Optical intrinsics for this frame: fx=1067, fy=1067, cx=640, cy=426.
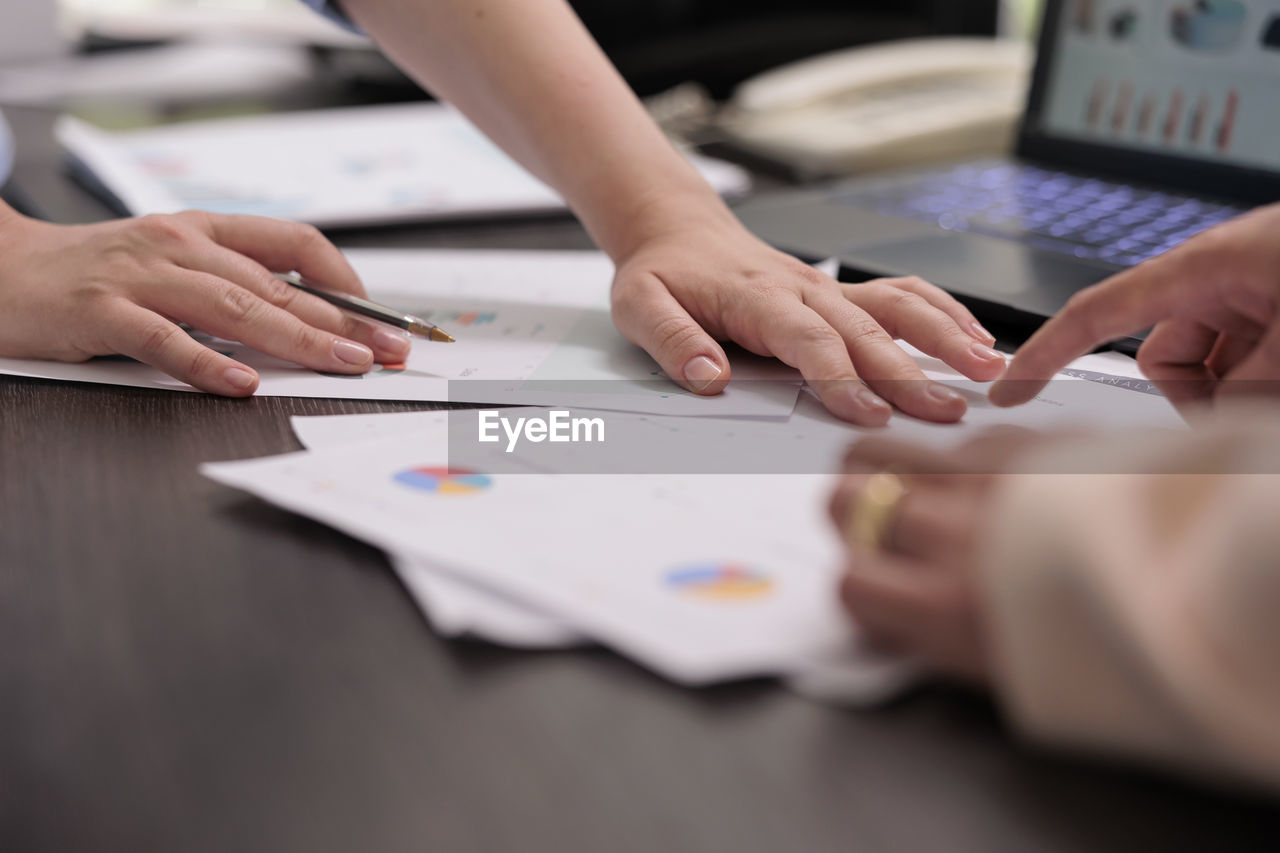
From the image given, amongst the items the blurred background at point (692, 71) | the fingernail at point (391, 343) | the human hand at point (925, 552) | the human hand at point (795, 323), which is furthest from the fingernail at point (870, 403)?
the blurred background at point (692, 71)

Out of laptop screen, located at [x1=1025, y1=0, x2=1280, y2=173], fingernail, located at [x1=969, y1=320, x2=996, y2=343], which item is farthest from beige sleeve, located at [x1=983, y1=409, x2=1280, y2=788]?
laptop screen, located at [x1=1025, y1=0, x2=1280, y2=173]

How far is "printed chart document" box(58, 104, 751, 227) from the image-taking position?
2.71 feet

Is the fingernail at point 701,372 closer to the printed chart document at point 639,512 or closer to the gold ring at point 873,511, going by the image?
the printed chart document at point 639,512

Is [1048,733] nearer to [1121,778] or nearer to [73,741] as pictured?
[1121,778]

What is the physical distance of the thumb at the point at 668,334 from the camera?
51 centimetres

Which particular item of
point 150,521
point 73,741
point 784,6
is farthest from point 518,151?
point 784,6

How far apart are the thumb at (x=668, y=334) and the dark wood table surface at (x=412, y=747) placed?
201 millimetres

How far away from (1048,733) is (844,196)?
2.04ft

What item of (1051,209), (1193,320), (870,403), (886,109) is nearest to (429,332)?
(870,403)

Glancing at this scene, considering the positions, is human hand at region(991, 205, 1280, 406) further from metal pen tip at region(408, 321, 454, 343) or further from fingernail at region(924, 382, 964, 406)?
metal pen tip at region(408, 321, 454, 343)

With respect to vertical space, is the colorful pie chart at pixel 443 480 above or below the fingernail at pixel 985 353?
above

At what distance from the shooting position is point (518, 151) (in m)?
0.72

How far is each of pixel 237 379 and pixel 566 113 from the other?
0.28 m

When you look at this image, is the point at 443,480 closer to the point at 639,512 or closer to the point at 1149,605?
the point at 639,512
